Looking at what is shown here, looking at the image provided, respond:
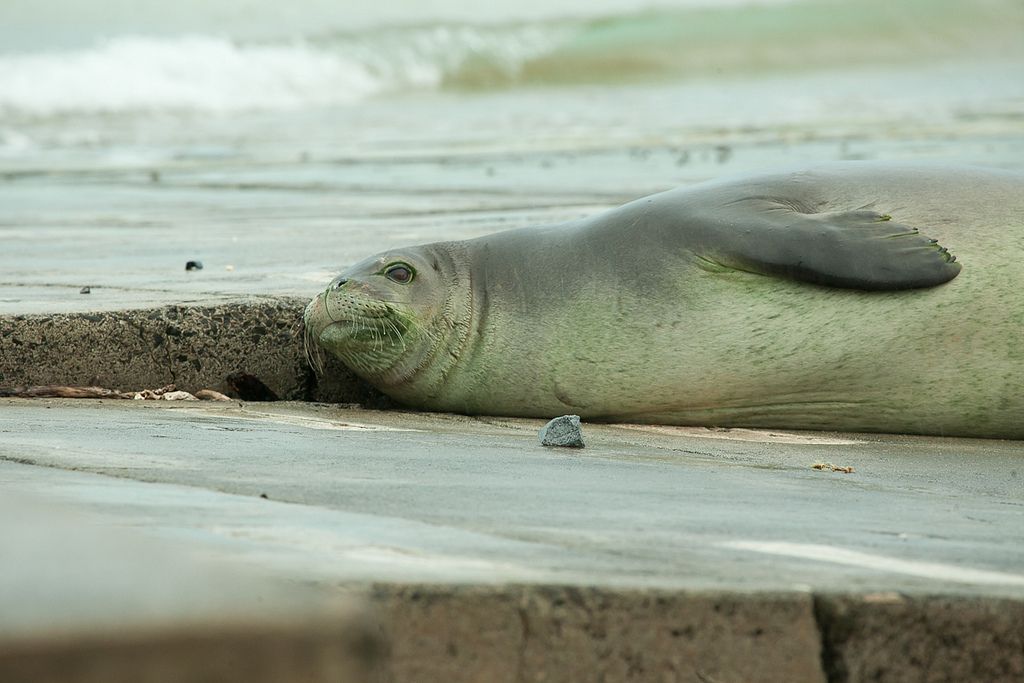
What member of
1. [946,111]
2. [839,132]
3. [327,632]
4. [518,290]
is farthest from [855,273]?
[946,111]

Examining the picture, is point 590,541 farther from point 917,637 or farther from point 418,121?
point 418,121

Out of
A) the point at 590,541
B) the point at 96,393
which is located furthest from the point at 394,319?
the point at 590,541

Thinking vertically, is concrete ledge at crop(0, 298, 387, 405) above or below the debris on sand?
above

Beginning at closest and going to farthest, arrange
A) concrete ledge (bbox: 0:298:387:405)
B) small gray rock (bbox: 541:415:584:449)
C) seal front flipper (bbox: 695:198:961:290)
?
small gray rock (bbox: 541:415:584:449)
seal front flipper (bbox: 695:198:961:290)
concrete ledge (bbox: 0:298:387:405)

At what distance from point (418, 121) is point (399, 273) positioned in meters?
15.7

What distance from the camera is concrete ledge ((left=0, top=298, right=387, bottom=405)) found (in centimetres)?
509

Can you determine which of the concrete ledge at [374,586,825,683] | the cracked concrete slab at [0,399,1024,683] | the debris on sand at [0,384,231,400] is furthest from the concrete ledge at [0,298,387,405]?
the concrete ledge at [374,586,825,683]

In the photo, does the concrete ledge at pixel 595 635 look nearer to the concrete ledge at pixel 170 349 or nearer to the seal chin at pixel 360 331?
the seal chin at pixel 360 331

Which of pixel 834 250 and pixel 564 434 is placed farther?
pixel 834 250

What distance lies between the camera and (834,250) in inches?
181

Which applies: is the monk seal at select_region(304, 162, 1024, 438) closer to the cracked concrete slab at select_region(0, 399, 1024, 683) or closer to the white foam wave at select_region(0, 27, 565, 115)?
the cracked concrete slab at select_region(0, 399, 1024, 683)

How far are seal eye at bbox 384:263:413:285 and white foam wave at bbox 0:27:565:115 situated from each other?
2099cm

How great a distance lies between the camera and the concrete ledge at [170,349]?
5094 millimetres

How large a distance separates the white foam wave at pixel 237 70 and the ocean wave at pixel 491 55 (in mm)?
35
